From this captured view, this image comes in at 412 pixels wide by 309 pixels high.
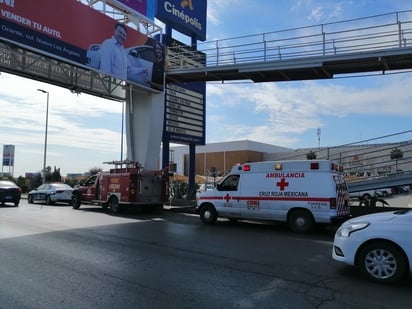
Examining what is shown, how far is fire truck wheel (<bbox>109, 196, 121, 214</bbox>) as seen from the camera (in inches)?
723

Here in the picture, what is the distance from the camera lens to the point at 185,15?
24203 mm

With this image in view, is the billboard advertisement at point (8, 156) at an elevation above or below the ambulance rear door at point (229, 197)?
above

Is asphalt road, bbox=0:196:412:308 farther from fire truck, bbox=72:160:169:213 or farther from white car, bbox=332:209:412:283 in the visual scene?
fire truck, bbox=72:160:169:213

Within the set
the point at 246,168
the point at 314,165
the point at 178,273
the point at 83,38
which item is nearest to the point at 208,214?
the point at 246,168

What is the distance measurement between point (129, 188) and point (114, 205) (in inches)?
52.5

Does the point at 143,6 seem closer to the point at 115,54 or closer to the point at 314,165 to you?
the point at 115,54

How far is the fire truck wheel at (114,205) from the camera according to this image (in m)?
18.4

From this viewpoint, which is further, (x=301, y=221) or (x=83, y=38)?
(x=83, y=38)

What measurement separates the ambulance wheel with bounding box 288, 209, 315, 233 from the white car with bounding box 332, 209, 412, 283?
5.36 meters

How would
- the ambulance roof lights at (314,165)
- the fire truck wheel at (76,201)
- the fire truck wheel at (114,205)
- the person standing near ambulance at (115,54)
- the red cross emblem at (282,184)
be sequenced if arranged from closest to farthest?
the ambulance roof lights at (314,165), the red cross emblem at (282,184), the fire truck wheel at (114,205), the person standing near ambulance at (115,54), the fire truck wheel at (76,201)

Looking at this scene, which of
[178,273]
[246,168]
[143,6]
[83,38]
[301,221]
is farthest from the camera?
[143,6]

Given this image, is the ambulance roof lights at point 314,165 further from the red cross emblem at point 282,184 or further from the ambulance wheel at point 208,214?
the ambulance wheel at point 208,214

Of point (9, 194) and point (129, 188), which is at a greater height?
point (129, 188)

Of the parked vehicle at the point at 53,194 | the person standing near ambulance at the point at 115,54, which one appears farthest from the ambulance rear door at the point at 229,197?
the parked vehicle at the point at 53,194
